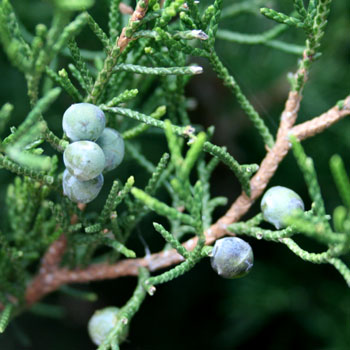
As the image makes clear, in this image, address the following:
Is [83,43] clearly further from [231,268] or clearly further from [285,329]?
[285,329]

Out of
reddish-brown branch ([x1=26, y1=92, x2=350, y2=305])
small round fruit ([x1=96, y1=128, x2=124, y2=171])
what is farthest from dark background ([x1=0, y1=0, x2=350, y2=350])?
small round fruit ([x1=96, y1=128, x2=124, y2=171])

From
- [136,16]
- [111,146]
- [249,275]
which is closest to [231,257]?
[111,146]

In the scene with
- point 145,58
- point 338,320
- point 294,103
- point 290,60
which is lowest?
point 338,320

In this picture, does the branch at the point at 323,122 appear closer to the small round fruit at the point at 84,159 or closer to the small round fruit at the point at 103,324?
the small round fruit at the point at 84,159

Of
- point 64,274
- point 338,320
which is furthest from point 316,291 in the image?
point 64,274

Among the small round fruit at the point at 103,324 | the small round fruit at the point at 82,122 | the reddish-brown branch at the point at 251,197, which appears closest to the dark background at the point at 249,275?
the reddish-brown branch at the point at 251,197

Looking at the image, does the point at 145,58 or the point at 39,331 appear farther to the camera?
the point at 39,331
